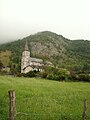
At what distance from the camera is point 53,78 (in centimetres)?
7925

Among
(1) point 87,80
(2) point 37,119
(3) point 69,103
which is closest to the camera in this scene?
(2) point 37,119

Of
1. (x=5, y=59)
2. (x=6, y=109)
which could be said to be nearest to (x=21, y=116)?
(x=6, y=109)

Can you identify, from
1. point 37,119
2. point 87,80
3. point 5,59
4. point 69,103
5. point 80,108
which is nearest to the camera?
point 37,119

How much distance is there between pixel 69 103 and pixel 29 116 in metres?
7.97

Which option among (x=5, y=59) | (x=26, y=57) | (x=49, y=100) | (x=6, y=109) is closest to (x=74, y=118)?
(x=6, y=109)

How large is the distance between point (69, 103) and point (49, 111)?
518cm

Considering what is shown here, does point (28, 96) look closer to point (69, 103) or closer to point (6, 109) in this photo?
point (69, 103)

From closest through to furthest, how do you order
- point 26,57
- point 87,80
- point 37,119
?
1. point 37,119
2. point 87,80
3. point 26,57

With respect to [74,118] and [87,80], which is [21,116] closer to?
[74,118]

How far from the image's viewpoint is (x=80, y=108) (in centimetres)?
2611

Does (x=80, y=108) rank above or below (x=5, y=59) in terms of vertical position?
below

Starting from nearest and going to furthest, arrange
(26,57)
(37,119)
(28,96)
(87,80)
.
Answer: (37,119), (28,96), (87,80), (26,57)

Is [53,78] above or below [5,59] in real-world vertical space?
below

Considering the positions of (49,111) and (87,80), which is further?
(87,80)
